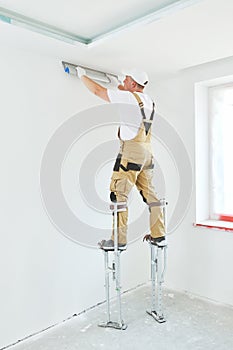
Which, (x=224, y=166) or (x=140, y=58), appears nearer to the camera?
(x=140, y=58)

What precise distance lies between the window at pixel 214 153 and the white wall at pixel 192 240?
0.28 feet

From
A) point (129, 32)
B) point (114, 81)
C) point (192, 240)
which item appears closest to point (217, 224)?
point (192, 240)

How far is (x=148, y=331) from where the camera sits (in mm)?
2582

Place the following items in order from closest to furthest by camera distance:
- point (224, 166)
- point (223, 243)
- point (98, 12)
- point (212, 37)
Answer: point (98, 12), point (212, 37), point (223, 243), point (224, 166)

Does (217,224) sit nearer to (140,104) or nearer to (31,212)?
(140,104)

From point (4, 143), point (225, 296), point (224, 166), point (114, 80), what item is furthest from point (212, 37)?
point (225, 296)

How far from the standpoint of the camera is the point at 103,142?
3111 mm

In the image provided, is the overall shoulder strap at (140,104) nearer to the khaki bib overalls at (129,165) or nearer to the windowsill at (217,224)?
the khaki bib overalls at (129,165)

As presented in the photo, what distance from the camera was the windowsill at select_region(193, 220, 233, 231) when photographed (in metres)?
3.01

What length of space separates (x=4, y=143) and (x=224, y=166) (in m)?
2.04

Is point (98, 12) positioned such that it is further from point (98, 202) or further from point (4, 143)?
point (98, 202)

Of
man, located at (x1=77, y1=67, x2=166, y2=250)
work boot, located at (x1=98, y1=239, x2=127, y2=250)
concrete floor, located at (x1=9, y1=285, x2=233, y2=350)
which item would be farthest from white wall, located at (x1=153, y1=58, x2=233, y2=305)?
work boot, located at (x1=98, y1=239, x2=127, y2=250)

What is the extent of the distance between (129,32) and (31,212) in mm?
1456

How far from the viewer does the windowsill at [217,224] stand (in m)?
3.01
